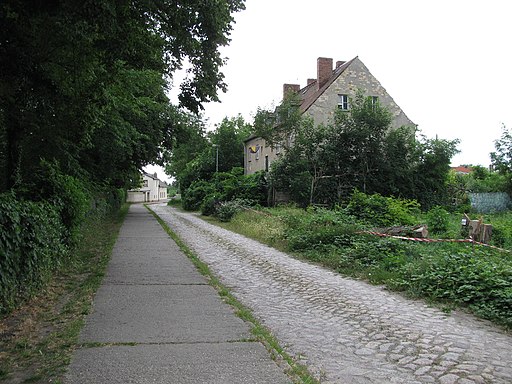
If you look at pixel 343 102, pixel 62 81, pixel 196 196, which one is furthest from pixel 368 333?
pixel 196 196

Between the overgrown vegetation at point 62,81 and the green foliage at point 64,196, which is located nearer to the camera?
the overgrown vegetation at point 62,81

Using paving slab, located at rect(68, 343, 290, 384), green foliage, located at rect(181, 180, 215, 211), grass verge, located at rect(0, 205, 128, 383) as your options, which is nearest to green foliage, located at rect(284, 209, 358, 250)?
grass verge, located at rect(0, 205, 128, 383)

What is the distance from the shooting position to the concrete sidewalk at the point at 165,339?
4176 mm

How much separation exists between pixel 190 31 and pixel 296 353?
5.79 m

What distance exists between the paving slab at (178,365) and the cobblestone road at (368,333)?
1.90 feet

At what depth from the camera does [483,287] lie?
24.3ft

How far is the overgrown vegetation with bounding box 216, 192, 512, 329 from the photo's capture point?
732 centimetres

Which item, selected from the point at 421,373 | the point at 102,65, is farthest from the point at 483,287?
the point at 102,65

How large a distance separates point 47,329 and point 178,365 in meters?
2.25

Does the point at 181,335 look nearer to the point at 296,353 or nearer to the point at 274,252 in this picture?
the point at 296,353

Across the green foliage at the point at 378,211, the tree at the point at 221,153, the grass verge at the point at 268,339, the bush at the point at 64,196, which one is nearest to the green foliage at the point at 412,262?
the green foliage at the point at 378,211

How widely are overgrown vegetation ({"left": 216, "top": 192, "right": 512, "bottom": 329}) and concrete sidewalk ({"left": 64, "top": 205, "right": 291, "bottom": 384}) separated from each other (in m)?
3.64

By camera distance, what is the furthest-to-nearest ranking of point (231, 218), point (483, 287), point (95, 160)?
point (231, 218) → point (95, 160) → point (483, 287)

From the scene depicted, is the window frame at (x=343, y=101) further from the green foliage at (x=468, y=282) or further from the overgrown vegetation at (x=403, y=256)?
the green foliage at (x=468, y=282)
